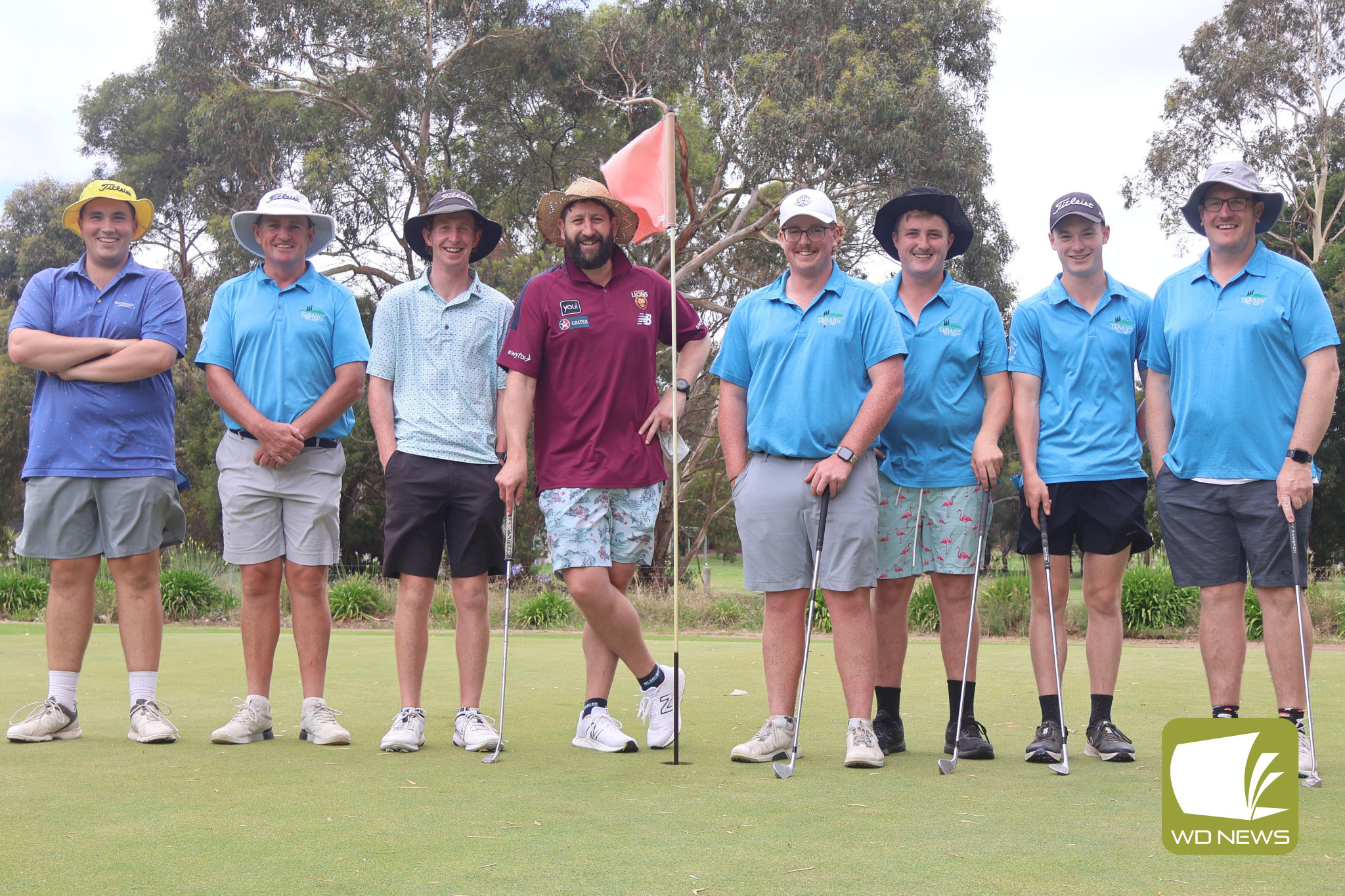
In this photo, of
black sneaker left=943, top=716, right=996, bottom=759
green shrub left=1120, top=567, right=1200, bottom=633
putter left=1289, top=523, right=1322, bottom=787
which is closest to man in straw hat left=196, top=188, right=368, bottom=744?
black sneaker left=943, top=716, right=996, bottom=759

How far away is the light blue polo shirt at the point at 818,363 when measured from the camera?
14.1ft

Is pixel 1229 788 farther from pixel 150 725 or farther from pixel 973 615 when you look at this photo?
pixel 150 725

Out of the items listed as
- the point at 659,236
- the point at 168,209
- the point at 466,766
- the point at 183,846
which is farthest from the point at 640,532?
the point at 168,209

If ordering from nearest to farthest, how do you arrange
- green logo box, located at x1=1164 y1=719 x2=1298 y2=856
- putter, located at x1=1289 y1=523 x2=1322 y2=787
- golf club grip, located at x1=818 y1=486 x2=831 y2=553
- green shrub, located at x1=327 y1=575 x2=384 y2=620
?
green logo box, located at x1=1164 y1=719 x2=1298 y2=856, putter, located at x1=1289 y1=523 x2=1322 y2=787, golf club grip, located at x1=818 y1=486 x2=831 y2=553, green shrub, located at x1=327 y1=575 x2=384 y2=620

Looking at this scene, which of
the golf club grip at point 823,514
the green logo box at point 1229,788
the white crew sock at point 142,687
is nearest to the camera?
the green logo box at point 1229,788

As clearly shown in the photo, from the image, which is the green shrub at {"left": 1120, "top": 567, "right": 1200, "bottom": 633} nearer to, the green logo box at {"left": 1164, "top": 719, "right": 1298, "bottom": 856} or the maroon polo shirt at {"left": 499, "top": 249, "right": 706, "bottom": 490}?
the maroon polo shirt at {"left": 499, "top": 249, "right": 706, "bottom": 490}

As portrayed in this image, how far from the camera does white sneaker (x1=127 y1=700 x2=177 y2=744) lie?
4508 mm

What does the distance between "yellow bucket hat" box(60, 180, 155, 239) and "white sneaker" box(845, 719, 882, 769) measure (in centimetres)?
347

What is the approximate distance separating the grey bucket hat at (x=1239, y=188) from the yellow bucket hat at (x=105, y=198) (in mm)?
4073

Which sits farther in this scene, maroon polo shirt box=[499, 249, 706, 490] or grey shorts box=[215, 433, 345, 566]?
grey shorts box=[215, 433, 345, 566]

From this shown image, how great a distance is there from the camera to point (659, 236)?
2195cm

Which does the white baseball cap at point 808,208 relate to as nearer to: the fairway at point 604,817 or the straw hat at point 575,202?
the straw hat at point 575,202

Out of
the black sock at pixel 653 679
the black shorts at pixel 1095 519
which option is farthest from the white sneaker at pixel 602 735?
the black shorts at pixel 1095 519

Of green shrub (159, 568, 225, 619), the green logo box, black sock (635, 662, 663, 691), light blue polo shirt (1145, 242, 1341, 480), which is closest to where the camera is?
the green logo box
